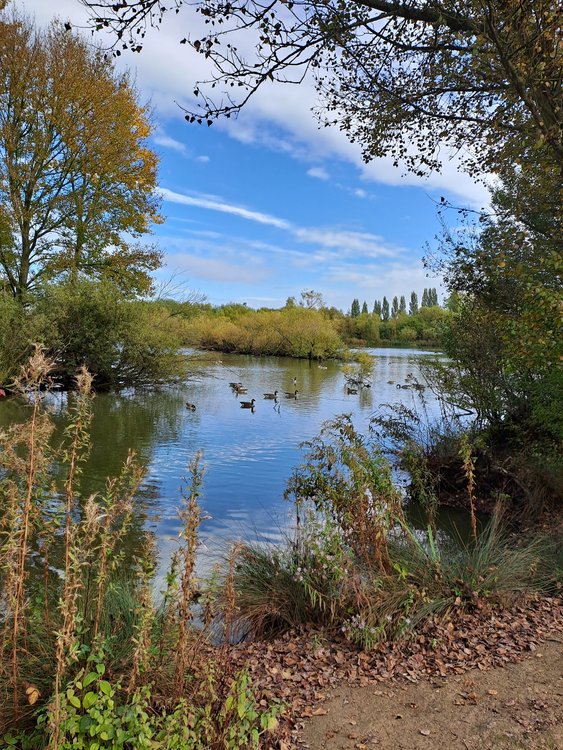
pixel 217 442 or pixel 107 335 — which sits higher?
pixel 107 335

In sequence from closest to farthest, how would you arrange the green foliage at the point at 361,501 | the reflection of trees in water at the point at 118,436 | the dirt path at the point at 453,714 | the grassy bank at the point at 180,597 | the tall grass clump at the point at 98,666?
the tall grass clump at the point at 98,666 < the grassy bank at the point at 180,597 < the dirt path at the point at 453,714 < the green foliage at the point at 361,501 < the reflection of trees in water at the point at 118,436

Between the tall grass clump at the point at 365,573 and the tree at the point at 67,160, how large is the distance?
17.6 m

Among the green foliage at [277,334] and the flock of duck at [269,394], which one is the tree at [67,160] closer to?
the flock of duck at [269,394]

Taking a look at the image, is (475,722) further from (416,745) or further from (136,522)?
(136,522)

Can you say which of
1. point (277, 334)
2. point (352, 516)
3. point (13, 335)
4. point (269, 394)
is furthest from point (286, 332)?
point (352, 516)

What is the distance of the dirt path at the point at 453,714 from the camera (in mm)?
2848

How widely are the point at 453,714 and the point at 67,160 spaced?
2118 cm

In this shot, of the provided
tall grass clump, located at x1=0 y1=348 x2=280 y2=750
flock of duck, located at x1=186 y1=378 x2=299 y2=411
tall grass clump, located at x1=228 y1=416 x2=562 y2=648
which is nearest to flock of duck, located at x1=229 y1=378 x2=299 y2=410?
flock of duck, located at x1=186 y1=378 x2=299 y2=411

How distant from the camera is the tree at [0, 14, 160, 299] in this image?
1833cm

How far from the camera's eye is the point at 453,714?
123 inches

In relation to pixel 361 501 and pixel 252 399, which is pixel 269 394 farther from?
pixel 361 501

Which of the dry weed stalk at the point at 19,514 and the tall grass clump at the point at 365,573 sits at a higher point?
the dry weed stalk at the point at 19,514

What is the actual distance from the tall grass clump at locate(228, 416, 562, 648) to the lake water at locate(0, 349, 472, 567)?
1.39 meters

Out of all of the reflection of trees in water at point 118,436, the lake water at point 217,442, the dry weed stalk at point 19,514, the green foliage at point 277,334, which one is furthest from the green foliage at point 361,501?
the green foliage at point 277,334
